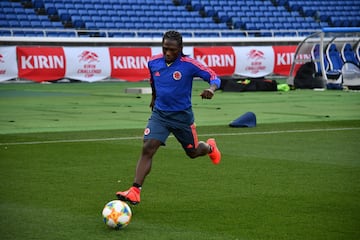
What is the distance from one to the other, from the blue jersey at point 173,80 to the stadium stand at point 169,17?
2938 cm

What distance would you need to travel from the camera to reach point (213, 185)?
34.5 ft

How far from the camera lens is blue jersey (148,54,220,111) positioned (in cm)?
942

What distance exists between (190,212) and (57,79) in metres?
29.3

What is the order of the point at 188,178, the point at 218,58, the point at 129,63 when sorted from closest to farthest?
the point at 188,178, the point at 129,63, the point at 218,58

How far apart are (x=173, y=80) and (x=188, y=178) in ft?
6.85

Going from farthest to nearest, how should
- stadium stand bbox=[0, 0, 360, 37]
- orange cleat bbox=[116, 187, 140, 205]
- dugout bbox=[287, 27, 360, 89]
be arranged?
1. stadium stand bbox=[0, 0, 360, 37]
2. dugout bbox=[287, 27, 360, 89]
3. orange cleat bbox=[116, 187, 140, 205]

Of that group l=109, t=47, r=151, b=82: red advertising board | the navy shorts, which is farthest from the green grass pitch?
l=109, t=47, r=151, b=82: red advertising board

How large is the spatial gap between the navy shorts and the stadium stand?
2934 cm

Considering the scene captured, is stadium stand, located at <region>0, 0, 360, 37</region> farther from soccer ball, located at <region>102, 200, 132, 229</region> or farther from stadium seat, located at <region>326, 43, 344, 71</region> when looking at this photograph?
soccer ball, located at <region>102, 200, 132, 229</region>

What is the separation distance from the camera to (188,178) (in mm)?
11133

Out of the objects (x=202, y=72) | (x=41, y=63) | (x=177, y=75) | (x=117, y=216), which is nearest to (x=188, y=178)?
(x=202, y=72)

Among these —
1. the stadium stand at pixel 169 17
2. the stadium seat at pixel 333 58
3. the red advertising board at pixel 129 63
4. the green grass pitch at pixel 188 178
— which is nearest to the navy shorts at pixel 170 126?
the green grass pitch at pixel 188 178

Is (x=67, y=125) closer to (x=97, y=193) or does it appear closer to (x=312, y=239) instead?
(x=97, y=193)

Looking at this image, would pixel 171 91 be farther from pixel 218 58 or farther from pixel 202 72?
pixel 218 58
